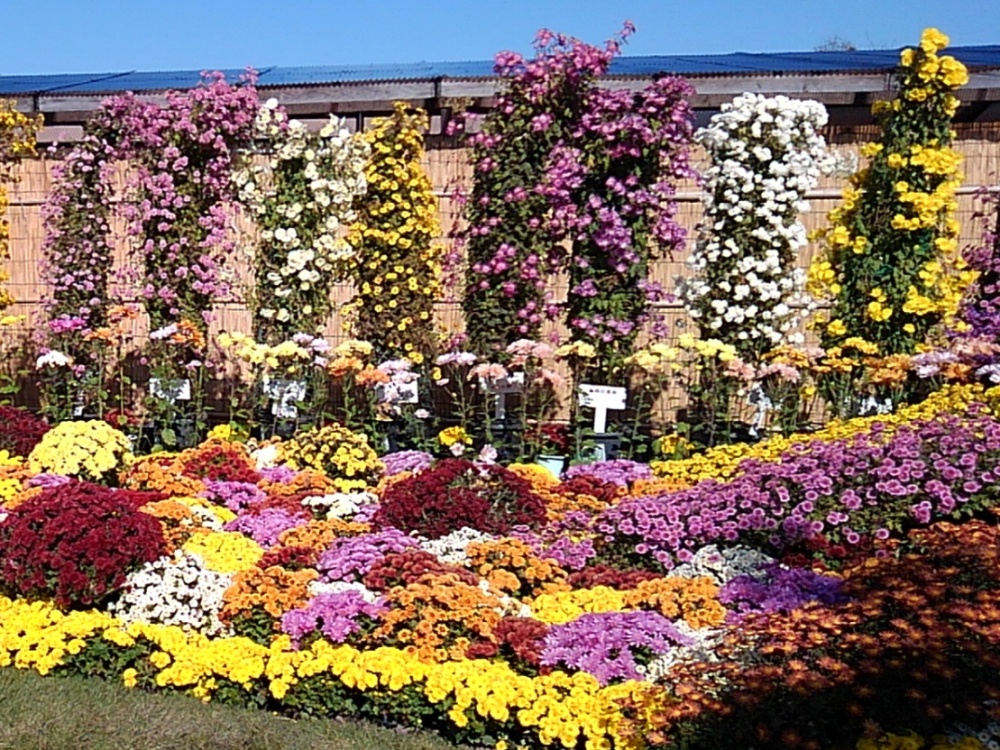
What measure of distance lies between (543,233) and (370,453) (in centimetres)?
186

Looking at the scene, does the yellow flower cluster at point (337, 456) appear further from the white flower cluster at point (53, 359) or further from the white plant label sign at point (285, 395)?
the white flower cluster at point (53, 359)

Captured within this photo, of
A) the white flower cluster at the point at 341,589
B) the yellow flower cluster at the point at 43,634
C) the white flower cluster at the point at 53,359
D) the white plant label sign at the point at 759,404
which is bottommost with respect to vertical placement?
the yellow flower cluster at the point at 43,634

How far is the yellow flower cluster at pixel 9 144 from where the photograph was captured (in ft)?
28.2

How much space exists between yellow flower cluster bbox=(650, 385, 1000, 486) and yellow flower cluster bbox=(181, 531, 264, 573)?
87.9 inches

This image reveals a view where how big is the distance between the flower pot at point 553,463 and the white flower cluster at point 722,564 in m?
2.32

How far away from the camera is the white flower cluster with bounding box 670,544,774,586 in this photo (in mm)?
4605

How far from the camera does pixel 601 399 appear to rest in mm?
7281

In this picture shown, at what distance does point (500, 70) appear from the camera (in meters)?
7.54

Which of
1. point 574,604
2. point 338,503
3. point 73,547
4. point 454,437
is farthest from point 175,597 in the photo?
point 454,437

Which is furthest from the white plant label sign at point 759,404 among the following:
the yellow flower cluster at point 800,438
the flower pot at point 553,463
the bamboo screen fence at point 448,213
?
the flower pot at point 553,463

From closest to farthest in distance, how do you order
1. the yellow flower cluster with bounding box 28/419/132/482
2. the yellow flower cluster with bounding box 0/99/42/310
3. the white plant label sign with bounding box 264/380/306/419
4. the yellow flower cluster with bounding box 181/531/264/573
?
the yellow flower cluster with bounding box 181/531/264/573 → the yellow flower cluster with bounding box 28/419/132/482 → the white plant label sign with bounding box 264/380/306/419 → the yellow flower cluster with bounding box 0/99/42/310

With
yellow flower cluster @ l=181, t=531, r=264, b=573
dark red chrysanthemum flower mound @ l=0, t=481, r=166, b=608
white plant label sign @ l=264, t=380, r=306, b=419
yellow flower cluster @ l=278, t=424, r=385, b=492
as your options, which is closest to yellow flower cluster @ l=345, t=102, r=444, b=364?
white plant label sign @ l=264, t=380, r=306, b=419

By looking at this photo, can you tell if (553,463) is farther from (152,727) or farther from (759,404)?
(152,727)

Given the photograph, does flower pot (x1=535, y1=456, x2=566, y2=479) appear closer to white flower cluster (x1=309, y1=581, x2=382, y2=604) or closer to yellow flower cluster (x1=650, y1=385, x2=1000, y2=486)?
yellow flower cluster (x1=650, y1=385, x2=1000, y2=486)
